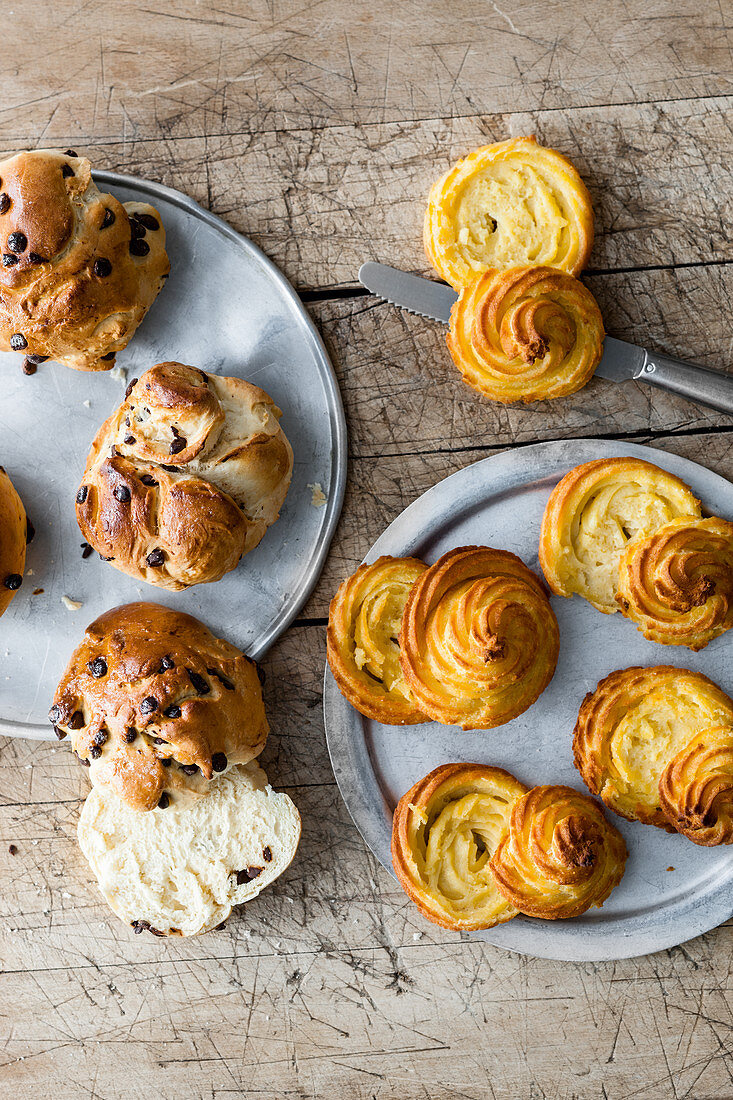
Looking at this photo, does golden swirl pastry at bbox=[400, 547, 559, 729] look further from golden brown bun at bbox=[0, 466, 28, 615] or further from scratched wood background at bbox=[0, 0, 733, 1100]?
golden brown bun at bbox=[0, 466, 28, 615]

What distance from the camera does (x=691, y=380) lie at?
1901mm

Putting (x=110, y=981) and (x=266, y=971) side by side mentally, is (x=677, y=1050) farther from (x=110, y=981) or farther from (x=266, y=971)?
(x=110, y=981)

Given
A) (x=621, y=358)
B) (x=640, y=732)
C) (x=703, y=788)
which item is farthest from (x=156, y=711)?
(x=621, y=358)

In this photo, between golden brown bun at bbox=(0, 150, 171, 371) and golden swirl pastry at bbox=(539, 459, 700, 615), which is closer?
golden brown bun at bbox=(0, 150, 171, 371)

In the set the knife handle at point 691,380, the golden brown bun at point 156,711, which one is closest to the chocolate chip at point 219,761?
the golden brown bun at point 156,711

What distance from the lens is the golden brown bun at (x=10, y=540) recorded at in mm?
1888

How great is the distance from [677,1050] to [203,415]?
196 centimetres

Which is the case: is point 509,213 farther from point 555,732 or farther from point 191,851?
point 191,851

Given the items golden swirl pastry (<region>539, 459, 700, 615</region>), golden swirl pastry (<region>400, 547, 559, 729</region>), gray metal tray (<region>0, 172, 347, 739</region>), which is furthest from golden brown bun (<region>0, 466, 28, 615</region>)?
golden swirl pastry (<region>539, 459, 700, 615</region>)

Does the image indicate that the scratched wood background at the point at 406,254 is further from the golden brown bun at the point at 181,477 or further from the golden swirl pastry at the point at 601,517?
the golden brown bun at the point at 181,477

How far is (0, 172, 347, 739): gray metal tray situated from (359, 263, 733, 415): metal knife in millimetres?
214

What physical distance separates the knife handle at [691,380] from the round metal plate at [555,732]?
0.16 m

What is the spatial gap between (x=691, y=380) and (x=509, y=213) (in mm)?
593

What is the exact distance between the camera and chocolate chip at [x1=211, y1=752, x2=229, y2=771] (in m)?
1.80
